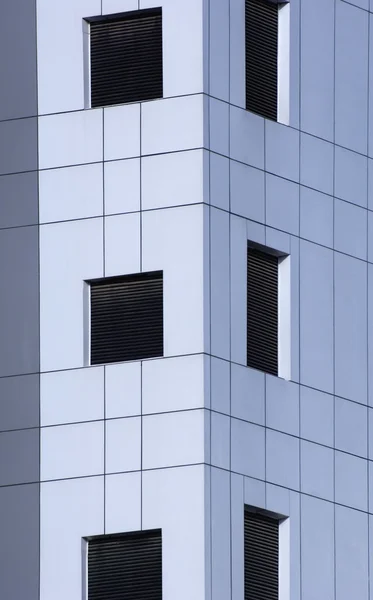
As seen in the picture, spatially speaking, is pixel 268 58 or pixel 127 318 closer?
pixel 127 318

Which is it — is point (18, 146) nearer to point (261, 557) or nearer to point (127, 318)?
point (127, 318)

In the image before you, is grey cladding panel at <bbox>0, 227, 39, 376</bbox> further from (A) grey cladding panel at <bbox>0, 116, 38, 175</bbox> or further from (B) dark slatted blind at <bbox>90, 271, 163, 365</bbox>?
(A) grey cladding panel at <bbox>0, 116, 38, 175</bbox>

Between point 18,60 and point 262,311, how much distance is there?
7057 mm

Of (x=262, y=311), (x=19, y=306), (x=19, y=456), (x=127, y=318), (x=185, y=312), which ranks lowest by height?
(x=19, y=456)

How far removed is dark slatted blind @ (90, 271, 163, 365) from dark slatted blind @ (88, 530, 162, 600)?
3516mm

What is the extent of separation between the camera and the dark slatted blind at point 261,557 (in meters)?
55.2

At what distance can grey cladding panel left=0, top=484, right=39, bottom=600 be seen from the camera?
55.4 meters

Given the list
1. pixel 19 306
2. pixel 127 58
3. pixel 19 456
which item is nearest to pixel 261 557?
pixel 19 456

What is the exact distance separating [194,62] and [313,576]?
10.1 metres

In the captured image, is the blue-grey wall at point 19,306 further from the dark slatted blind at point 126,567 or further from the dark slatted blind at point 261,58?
the dark slatted blind at point 261,58

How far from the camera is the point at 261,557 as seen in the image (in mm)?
55625

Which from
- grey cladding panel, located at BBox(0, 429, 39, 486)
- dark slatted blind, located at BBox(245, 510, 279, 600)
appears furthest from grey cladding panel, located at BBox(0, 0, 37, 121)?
dark slatted blind, located at BBox(245, 510, 279, 600)

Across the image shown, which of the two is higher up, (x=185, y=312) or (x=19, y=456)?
(x=185, y=312)

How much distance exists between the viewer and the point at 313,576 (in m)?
56.4
